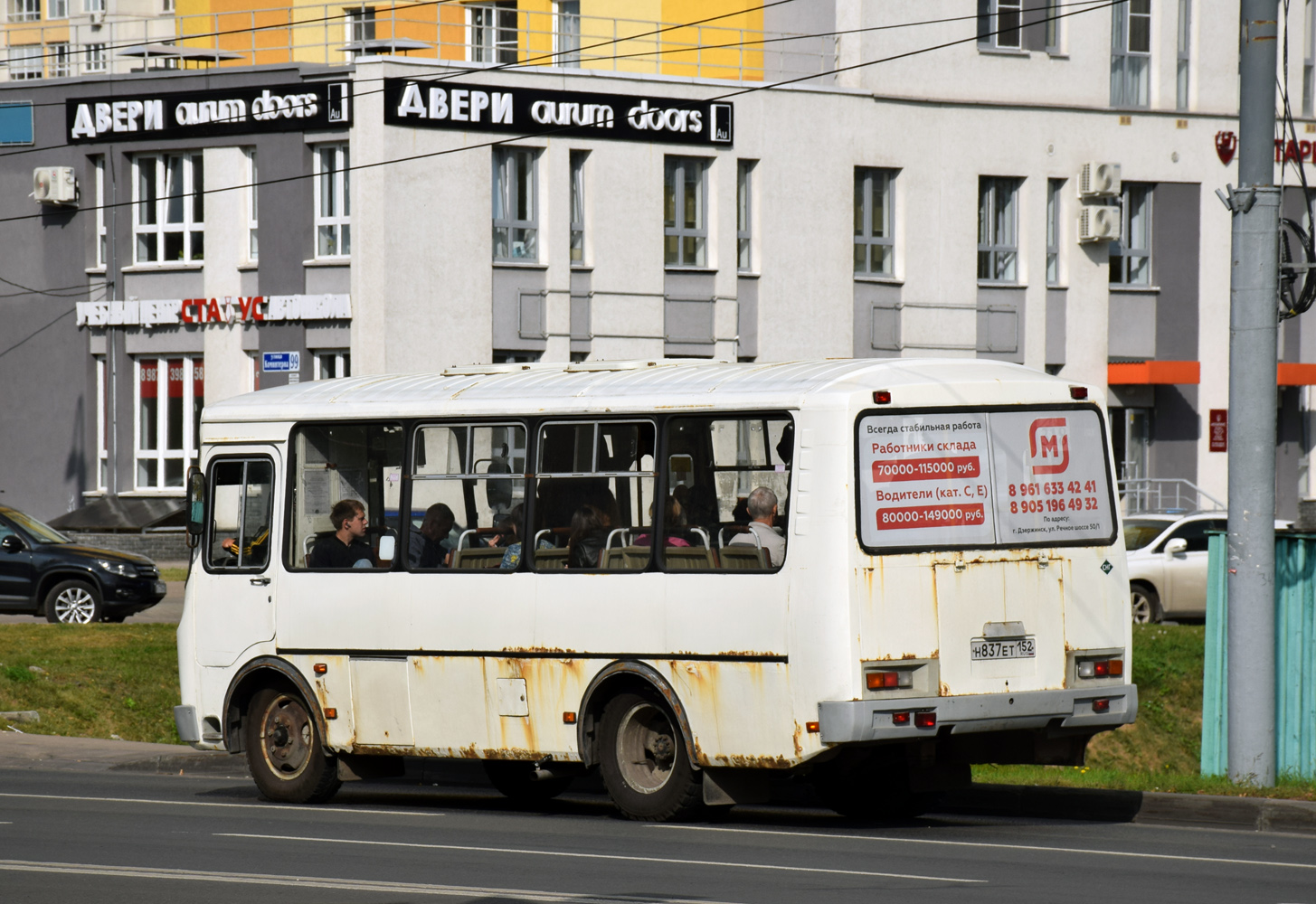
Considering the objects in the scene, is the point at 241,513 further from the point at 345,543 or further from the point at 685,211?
the point at 685,211

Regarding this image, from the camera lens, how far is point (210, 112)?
38.0 m

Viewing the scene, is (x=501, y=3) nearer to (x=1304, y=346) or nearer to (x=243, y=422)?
(x=1304, y=346)

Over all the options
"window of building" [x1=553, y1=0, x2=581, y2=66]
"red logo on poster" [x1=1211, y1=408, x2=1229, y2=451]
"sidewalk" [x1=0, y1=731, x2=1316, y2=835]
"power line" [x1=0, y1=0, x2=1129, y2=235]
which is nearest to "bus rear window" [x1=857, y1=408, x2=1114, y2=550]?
"sidewalk" [x1=0, y1=731, x2=1316, y2=835]

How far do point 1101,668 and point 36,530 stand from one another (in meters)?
17.9

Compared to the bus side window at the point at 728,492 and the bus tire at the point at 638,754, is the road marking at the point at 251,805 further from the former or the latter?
the bus side window at the point at 728,492

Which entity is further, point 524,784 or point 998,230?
point 998,230

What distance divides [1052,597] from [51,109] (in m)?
A: 31.0

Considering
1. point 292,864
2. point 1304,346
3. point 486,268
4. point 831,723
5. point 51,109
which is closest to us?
point 292,864

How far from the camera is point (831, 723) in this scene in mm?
11750

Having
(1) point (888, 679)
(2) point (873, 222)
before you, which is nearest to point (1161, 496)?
(2) point (873, 222)

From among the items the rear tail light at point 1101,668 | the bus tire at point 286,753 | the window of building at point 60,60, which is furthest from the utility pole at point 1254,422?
the window of building at point 60,60

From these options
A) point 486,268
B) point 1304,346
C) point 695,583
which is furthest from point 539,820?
point 1304,346

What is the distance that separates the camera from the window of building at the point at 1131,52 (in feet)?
141

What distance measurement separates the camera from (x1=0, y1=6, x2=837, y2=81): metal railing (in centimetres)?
3928
